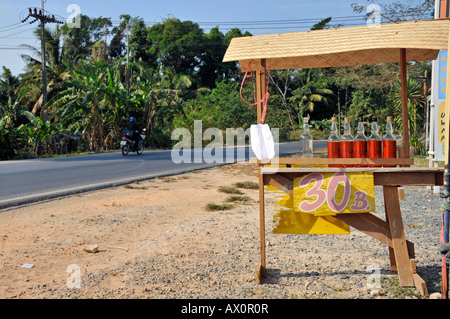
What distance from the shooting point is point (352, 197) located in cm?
383

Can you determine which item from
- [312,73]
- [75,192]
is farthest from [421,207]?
[312,73]

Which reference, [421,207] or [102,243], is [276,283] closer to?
[102,243]

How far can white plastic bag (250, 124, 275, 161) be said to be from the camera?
12.8 feet

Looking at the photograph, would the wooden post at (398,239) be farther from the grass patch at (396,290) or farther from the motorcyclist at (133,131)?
the motorcyclist at (133,131)

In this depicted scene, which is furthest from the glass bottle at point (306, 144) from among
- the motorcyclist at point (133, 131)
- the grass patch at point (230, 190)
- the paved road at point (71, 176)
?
the motorcyclist at point (133, 131)

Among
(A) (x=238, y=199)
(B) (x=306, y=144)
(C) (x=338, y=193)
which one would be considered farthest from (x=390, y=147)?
(A) (x=238, y=199)

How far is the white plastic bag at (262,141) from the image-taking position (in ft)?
12.8

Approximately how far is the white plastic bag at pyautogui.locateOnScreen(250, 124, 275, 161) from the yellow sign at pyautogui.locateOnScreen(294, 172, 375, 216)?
390 millimetres

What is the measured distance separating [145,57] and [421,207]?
4021 centimetres

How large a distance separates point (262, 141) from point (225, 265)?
1338 millimetres

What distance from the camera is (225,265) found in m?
4.42

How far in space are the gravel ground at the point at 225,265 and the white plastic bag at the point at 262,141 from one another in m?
1.13

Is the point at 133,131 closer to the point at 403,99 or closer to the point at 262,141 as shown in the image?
the point at 262,141

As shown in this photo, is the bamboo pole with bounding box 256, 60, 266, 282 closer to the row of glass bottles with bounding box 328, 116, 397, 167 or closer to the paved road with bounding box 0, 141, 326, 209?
the row of glass bottles with bounding box 328, 116, 397, 167
